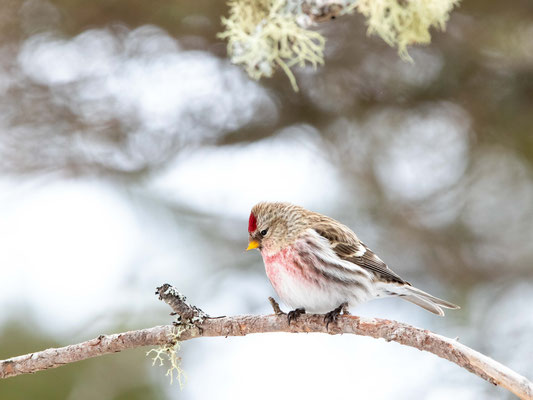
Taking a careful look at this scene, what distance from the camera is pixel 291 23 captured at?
1801 millimetres

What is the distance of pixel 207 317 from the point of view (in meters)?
1.72

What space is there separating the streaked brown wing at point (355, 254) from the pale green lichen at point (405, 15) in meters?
0.63

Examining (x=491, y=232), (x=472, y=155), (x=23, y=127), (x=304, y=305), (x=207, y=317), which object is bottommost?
(x=207, y=317)

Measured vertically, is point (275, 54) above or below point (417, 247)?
below

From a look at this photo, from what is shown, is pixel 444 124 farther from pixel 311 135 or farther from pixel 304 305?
pixel 304 305

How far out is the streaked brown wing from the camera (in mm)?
2131

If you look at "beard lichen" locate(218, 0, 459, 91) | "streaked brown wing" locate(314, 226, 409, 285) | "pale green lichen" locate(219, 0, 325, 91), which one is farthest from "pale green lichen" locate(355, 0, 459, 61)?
"streaked brown wing" locate(314, 226, 409, 285)

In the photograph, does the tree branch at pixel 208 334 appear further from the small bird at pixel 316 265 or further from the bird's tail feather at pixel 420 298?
the bird's tail feather at pixel 420 298

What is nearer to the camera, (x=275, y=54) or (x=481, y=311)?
(x=275, y=54)

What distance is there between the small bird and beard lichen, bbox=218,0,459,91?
1.69 feet

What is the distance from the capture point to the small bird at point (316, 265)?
6.56 ft

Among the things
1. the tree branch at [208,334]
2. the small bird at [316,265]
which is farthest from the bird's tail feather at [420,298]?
the tree branch at [208,334]

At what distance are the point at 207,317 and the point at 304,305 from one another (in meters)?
0.38

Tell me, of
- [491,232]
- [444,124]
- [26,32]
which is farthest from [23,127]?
[491,232]
